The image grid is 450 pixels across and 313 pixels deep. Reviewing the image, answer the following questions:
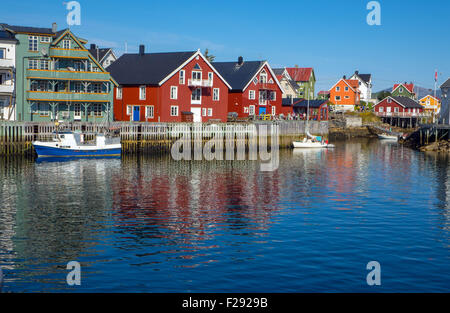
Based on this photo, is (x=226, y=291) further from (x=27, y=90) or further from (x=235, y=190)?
(x=27, y=90)

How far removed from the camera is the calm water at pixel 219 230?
21203 mm

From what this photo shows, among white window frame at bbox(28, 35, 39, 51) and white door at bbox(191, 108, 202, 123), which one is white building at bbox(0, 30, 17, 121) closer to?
white window frame at bbox(28, 35, 39, 51)

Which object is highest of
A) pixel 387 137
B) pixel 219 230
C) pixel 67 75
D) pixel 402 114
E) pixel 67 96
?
pixel 67 75

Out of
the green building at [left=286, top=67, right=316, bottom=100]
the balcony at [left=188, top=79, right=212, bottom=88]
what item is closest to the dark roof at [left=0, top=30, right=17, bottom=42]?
the balcony at [left=188, top=79, right=212, bottom=88]

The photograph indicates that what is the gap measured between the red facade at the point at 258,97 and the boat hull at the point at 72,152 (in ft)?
108

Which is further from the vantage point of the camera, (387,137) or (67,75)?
(387,137)

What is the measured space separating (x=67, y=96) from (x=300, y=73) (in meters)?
88.6

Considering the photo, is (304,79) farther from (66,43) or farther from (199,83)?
(66,43)

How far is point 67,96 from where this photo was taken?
67625 mm

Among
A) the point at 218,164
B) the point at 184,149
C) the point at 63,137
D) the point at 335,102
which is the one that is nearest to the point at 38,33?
the point at 63,137

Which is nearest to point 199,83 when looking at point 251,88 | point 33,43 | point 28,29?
point 251,88

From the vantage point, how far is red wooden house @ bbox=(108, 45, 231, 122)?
250ft

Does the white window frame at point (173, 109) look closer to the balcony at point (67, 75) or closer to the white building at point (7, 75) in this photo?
the balcony at point (67, 75)

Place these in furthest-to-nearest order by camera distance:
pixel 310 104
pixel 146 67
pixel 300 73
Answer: pixel 300 73, pixel 310 104, pixel 146 67
